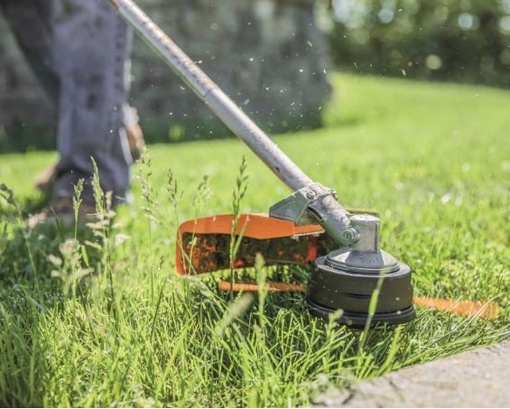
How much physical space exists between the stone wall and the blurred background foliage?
26.8 feet

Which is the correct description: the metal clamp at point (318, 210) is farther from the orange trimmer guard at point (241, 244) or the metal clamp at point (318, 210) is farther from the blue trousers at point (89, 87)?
the blue trousers at point (89, 87)

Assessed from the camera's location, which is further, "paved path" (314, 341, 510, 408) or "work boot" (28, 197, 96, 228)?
"work boot" (28, 197, 96, 228)

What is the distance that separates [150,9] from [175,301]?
458 cm

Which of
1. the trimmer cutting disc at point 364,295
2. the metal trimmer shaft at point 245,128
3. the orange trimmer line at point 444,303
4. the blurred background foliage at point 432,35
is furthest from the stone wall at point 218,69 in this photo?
the blurred background foliage at point 432,35

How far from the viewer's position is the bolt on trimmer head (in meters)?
1.44

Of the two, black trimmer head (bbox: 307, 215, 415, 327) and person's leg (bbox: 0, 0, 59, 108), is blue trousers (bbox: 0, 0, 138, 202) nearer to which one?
person's leg (bbox: 0, 0, 59, 108)

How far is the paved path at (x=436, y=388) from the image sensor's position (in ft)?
4.02

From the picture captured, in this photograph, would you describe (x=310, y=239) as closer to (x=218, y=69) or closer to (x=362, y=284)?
(x=362, y=284)

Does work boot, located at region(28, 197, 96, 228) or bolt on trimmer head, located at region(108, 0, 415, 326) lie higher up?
bolt on trimmer head, located at region(108, 0, 415, 326)

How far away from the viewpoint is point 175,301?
1631 millimetres

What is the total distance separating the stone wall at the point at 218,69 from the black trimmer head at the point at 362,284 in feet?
12.4

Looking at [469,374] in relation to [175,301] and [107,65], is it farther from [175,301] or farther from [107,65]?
[107,65]

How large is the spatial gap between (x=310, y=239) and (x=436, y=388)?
0.61 metres

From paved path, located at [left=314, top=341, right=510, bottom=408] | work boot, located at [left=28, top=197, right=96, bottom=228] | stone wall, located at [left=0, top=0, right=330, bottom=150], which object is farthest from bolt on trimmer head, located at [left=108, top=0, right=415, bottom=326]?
stone wall, located at [left=0, top=0, right=330, bottom=150]
